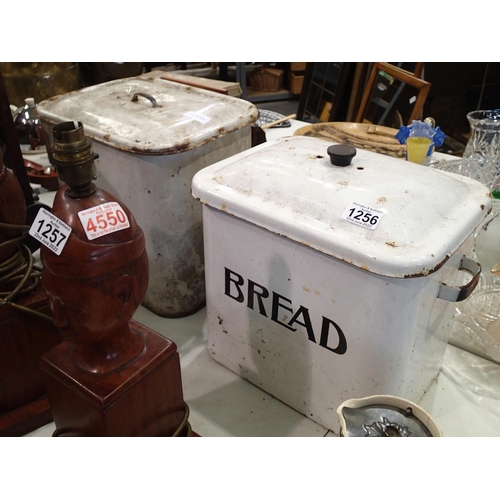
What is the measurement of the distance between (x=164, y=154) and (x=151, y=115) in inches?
7.6

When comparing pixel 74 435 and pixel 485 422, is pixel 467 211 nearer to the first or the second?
pixel 485 422

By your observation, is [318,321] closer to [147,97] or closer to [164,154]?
[164,154]

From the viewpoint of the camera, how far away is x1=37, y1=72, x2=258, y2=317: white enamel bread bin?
48.8 inches

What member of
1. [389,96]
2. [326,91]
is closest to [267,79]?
[326,91]

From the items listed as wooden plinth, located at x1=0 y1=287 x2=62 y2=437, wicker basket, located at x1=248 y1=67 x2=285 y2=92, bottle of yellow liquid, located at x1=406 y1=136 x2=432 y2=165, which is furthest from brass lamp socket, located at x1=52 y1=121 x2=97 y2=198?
wicker basket, located at x1=248 y1=67 x2=285 y2=92

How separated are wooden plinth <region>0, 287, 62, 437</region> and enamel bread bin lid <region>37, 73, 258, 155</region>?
1.41 feet

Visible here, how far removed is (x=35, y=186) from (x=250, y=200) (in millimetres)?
1405

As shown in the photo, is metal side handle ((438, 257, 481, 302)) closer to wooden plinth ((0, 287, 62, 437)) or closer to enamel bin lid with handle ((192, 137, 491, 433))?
enamel bin lid with handle ((192, 137, 491, 433))

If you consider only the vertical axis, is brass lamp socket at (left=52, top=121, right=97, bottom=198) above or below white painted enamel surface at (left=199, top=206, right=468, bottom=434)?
above

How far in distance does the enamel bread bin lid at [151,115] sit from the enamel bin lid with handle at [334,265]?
0.59 feet

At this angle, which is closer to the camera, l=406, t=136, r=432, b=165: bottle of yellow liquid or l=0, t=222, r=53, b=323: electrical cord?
l=0, t=222, r=53, b=323: electrical cord

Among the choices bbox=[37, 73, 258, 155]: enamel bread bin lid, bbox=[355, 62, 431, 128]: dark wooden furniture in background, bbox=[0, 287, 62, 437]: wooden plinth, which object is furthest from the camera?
bbox=[355, 62, 431, 128]: dark wooden furniture in background

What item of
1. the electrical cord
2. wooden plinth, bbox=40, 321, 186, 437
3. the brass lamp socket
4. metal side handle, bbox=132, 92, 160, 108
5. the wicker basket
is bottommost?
the wicker basket

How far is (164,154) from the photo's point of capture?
1197 mm
